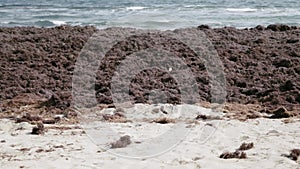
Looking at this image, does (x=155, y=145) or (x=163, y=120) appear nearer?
(x=155, y=145)

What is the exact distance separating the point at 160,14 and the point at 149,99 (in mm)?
20678

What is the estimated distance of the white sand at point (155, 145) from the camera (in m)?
7.99

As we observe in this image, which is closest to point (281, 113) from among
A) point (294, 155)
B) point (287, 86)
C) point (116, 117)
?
point (287, 86)

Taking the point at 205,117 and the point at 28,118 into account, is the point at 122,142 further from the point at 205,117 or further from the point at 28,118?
the point at 28,118

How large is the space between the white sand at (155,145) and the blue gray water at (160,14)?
15622 millimetres

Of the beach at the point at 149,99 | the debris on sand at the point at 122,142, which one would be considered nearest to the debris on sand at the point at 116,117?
the beach at the point at 149,99

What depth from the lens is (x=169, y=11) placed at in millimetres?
34562

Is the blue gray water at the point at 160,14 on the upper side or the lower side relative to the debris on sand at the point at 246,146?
upper

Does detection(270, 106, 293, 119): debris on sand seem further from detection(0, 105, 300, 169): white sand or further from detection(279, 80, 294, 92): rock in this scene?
detection(279, 80, 294, 92): rock

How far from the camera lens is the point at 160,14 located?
32.4 m

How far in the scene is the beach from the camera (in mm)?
8453

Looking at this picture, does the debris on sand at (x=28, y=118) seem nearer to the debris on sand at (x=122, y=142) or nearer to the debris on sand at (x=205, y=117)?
the debris on sand at (x=122, y=142)

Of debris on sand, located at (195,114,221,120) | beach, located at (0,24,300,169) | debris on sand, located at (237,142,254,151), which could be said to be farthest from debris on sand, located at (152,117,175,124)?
debris on sand, located at (237,142,254,151)

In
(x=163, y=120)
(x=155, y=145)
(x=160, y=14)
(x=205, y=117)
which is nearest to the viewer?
(x=155, y=145)
